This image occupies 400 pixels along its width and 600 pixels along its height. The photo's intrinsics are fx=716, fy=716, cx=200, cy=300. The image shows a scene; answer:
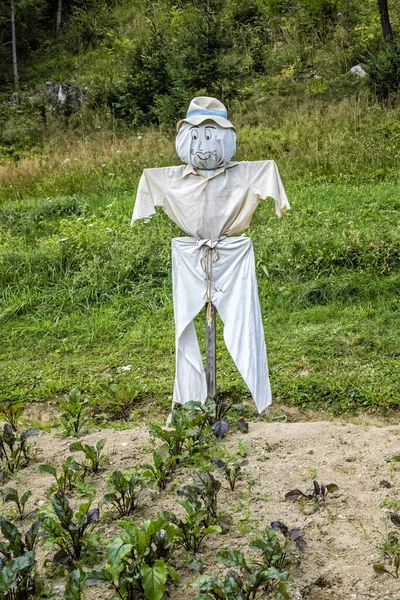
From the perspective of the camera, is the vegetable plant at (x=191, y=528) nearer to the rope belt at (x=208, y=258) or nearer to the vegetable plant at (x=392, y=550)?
the vegetable plant at (x=392, y=550)

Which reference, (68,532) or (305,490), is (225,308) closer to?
(305,490)

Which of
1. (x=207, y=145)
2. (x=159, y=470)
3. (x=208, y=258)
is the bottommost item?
(x=159, y=470)

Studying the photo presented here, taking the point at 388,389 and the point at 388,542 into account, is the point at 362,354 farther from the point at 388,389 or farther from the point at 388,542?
the point at 388,542

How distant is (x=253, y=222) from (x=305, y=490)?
5.91 meters

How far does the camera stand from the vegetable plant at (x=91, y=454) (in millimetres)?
4059

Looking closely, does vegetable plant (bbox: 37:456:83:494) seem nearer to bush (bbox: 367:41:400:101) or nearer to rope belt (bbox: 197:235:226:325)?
rope belt (bbox: 197:235:226:325)

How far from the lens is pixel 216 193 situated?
15.2 ft

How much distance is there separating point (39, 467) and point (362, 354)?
327cm

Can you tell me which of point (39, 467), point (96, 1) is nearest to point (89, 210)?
point (39, 467)

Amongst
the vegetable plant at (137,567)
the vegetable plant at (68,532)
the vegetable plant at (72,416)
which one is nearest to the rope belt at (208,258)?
the vegetable plant at (72,416)

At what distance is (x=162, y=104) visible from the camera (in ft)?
47.8

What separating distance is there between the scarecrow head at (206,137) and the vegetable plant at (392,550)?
240 cm

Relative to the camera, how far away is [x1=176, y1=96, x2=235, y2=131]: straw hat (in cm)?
457

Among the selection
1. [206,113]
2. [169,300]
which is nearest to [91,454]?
[206,113]
